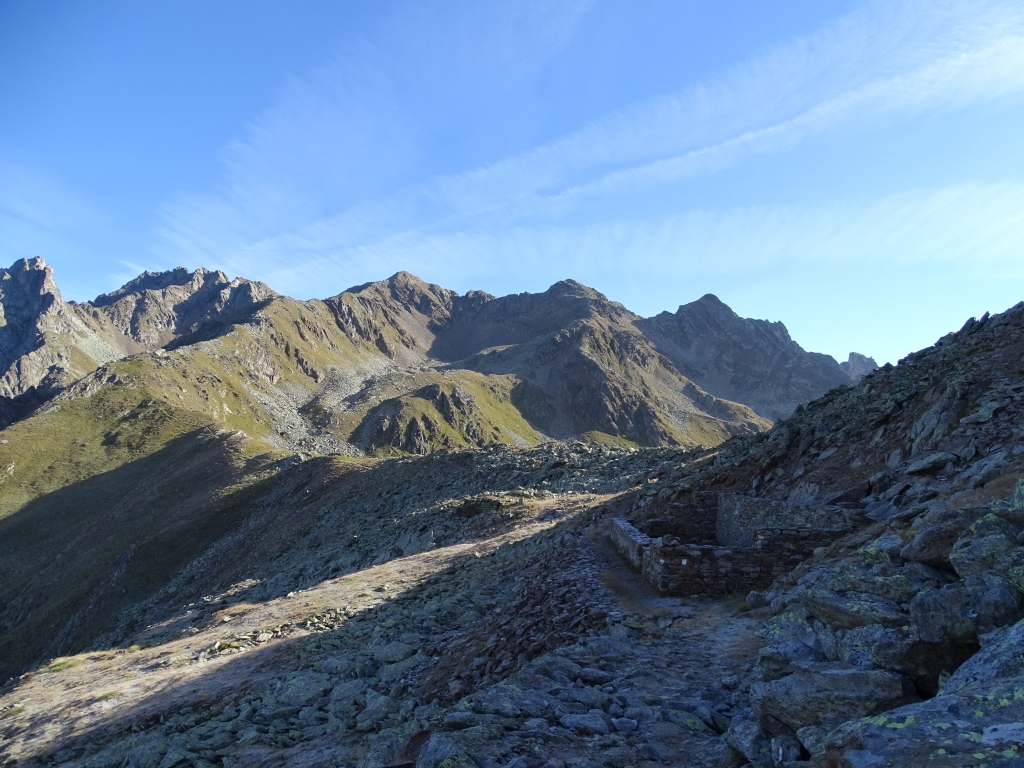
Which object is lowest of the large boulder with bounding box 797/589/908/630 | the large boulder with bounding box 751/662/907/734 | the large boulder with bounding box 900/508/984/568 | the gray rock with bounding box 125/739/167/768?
the gray rock with bounding box 125/739/167/768

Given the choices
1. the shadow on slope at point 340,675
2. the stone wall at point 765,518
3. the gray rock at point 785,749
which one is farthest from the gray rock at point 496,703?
the stone wall at point 765,518

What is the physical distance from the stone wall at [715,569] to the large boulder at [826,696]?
811cm

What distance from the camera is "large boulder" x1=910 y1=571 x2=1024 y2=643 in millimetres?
5715

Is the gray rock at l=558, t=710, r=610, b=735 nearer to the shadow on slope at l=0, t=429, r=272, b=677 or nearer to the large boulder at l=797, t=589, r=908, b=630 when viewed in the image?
the large boulder at l=797, t=589, r=908, b=630

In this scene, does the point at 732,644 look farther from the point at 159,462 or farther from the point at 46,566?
the point at 159,462

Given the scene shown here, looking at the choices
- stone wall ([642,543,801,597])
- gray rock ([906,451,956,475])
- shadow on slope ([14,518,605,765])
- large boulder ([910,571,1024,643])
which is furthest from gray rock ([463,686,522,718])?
gray rock ([906,451,956,475])

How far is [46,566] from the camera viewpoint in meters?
67.5

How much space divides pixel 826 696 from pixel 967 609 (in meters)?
1.84

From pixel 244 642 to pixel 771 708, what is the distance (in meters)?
21.2

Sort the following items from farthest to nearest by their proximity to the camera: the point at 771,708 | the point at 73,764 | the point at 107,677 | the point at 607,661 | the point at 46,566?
the point at 46,566 → the point at 107,677 → the point at 73,764 → the point at 607,661 → the point at 771,708

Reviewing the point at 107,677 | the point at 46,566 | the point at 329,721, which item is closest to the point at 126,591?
the point at 46,566

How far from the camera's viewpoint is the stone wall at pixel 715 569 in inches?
553

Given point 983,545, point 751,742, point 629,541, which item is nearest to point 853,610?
point 983,545

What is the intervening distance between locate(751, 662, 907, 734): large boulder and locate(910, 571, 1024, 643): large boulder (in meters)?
0.77
